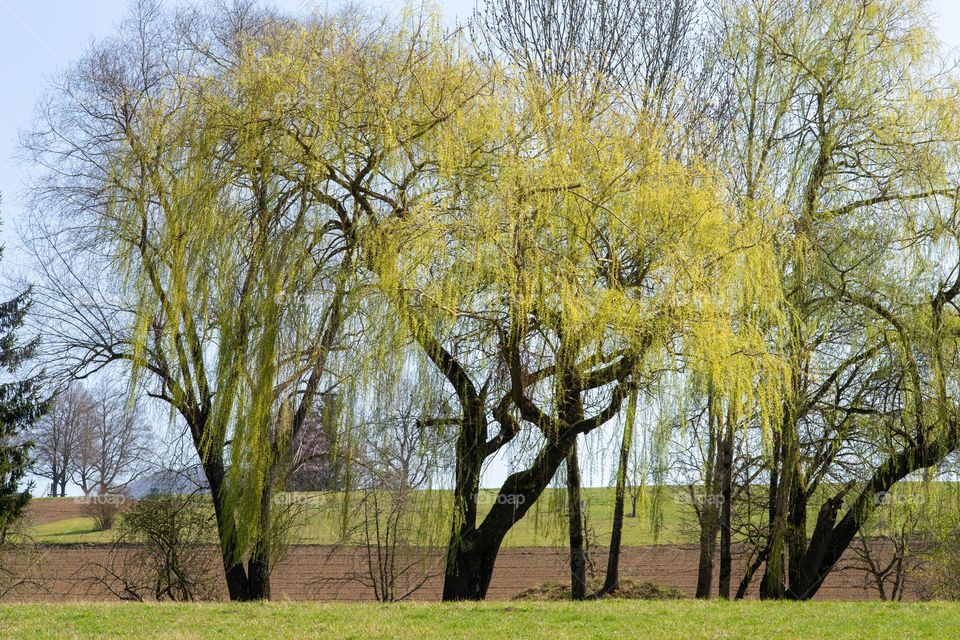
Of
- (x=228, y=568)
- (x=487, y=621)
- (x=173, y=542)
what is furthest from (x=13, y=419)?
(x=487, y=621)

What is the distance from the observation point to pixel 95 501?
710 inches

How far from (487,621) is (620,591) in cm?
618

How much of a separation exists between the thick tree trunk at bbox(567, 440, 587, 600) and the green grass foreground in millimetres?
1286

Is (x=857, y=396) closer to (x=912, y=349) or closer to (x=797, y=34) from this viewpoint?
(x=912, y=349)

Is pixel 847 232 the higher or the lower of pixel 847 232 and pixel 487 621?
the higher

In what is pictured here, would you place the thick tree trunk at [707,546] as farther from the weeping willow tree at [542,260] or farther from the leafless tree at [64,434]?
the leafless tree at [64,434]

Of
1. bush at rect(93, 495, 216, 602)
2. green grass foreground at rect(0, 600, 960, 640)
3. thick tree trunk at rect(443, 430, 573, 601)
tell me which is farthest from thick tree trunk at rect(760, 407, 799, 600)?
bush at rect(93, 495, 216, 602)

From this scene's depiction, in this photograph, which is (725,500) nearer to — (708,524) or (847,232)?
(708,524)

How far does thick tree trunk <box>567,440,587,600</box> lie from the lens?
927 cm

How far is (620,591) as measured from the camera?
13023 millimetres

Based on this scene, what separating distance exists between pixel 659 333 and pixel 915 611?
3.33 m

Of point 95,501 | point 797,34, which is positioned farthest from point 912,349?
point 95,501

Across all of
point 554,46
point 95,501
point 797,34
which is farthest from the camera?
point 95,501

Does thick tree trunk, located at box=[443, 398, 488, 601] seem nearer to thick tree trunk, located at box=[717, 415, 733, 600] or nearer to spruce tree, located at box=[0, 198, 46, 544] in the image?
thick tree trunk, located at box=[717, 415, 733, 600]
